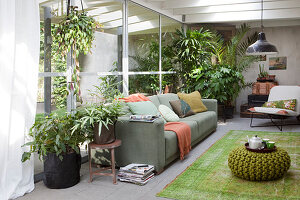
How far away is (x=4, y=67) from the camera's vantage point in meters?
3.12

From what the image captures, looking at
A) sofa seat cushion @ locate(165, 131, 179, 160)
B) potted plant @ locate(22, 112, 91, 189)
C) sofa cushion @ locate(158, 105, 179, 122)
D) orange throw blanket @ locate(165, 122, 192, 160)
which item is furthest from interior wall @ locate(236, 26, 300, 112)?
potted plant @ locate(22, 112, 91, 189)

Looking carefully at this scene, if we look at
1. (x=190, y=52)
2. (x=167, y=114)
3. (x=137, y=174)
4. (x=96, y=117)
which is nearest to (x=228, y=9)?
(x=190, y=52)

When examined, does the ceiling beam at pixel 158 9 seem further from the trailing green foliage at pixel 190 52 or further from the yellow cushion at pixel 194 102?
the yellow cushion at pixel 194 102

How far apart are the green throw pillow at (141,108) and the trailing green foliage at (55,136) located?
0.95 meters

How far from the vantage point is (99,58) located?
15.9 ft

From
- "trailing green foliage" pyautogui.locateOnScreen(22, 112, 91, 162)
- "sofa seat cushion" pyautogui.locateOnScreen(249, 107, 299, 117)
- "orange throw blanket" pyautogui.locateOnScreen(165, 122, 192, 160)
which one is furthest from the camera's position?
"sofa seat cushion" pyautogui.locateOnScreen(249, 107, 299, 117)

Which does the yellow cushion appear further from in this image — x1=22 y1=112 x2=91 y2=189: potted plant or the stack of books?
x1=22 y1=112 x2=91 y2=189: potted plant

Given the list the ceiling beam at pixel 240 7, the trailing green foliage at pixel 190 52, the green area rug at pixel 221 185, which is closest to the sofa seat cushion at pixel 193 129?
the green area rug at pixel 221 185

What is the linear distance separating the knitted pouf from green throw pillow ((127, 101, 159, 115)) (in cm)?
149

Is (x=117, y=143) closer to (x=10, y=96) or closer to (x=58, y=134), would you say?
(x=58, y=134)

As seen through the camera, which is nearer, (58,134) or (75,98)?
(58,134)

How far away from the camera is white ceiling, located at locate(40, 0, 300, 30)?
4.79m

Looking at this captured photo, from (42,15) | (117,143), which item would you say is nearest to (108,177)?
(117,143)

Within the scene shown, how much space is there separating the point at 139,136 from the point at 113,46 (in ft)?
6.32
